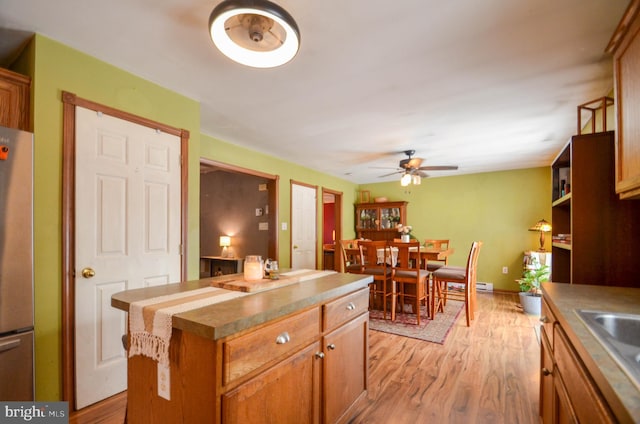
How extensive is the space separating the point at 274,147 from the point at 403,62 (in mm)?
2363

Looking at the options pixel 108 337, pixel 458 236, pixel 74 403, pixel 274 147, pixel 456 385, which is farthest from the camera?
pixel 458 236

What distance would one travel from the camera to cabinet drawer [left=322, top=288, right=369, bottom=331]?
4.95ft

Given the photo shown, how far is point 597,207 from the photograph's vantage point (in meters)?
1.69

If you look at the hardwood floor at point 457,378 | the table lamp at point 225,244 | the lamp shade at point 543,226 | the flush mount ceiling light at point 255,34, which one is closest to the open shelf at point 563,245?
the hardwood floor at point 457,378

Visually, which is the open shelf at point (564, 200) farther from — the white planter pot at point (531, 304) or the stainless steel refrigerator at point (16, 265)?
the stainless steel refrigerator at point (16, 265)

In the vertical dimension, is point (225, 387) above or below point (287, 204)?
below

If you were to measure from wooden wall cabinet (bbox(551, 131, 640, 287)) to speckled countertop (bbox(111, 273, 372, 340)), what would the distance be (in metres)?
1.28

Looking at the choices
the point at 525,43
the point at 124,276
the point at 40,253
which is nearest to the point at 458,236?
the point at 525,43

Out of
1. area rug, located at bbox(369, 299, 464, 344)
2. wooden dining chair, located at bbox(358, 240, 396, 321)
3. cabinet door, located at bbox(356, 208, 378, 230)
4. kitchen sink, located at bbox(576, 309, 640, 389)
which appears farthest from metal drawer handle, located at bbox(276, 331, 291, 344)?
cabinet door, located at bbox(356, 208, 378, 230)

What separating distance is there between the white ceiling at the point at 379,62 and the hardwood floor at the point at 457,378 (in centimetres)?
221

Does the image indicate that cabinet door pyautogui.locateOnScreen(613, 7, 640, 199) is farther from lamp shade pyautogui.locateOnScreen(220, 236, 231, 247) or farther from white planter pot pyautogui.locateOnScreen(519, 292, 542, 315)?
lamp shade pyautogui.locateOnScreen(220, 236, 231, 247)

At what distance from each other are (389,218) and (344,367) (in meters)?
4.85

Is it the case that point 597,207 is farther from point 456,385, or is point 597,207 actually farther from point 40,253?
point 40,253

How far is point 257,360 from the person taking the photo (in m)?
1.11
